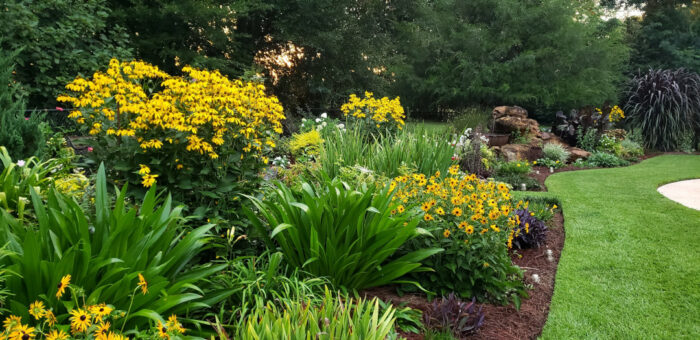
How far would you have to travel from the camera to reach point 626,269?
352cm

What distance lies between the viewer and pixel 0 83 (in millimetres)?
4312

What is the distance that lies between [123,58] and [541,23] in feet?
40.7

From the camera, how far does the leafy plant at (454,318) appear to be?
92.0 inches

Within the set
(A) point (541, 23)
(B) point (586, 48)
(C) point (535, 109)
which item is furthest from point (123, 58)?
(C) point (535, 109)

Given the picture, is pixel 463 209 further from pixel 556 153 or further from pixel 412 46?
pixel 412 46

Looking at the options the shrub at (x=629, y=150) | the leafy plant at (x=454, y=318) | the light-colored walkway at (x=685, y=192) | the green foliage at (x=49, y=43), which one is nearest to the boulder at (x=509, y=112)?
the shrub at (x=629, y=150)

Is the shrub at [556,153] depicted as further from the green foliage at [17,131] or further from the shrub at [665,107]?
the green foliage at [17,131]

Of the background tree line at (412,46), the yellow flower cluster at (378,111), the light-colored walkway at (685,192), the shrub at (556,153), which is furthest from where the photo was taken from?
the background tree line at (412,46)

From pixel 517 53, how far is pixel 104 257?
15.1 m

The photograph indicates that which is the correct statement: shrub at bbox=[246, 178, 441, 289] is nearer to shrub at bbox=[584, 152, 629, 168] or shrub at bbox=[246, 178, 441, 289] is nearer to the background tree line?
shrub at bbox=[584, 152, 629, 168]

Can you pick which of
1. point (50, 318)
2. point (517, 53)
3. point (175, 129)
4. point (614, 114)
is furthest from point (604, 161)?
point (50, 318)

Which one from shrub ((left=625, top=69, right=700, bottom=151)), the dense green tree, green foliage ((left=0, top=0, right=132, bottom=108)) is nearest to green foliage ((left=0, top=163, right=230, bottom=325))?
green foliage ((left=0, top=0, right=132, bottom=108))

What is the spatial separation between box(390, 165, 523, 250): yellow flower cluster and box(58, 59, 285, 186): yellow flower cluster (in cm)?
113

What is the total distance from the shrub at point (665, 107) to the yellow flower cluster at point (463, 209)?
11421mm
